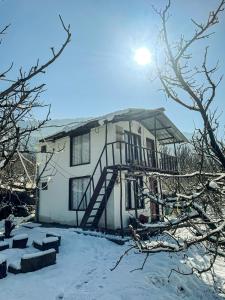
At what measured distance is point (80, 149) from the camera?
16875 millimetres

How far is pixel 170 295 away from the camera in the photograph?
7.56m

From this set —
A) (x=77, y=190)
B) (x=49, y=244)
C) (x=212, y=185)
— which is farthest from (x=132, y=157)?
(x=212, y=185)

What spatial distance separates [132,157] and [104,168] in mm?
1679

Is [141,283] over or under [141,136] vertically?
under

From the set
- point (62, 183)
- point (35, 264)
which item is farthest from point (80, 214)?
point (35, 264)

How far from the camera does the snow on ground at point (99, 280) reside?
6.86m

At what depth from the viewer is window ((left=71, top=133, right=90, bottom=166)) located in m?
16.4

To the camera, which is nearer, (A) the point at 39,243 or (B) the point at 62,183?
(A) the point at 39,243

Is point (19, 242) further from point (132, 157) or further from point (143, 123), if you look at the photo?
point (143, 123)

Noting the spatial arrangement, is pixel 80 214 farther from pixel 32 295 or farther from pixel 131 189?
pixel 32 295

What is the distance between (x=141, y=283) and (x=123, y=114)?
847cm

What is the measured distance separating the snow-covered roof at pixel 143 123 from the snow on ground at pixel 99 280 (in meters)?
4.79

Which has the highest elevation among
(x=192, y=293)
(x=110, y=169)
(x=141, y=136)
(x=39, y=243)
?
(x=141, y=136)

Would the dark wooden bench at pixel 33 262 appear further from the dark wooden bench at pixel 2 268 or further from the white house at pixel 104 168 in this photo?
the white house at pixel 104 168
